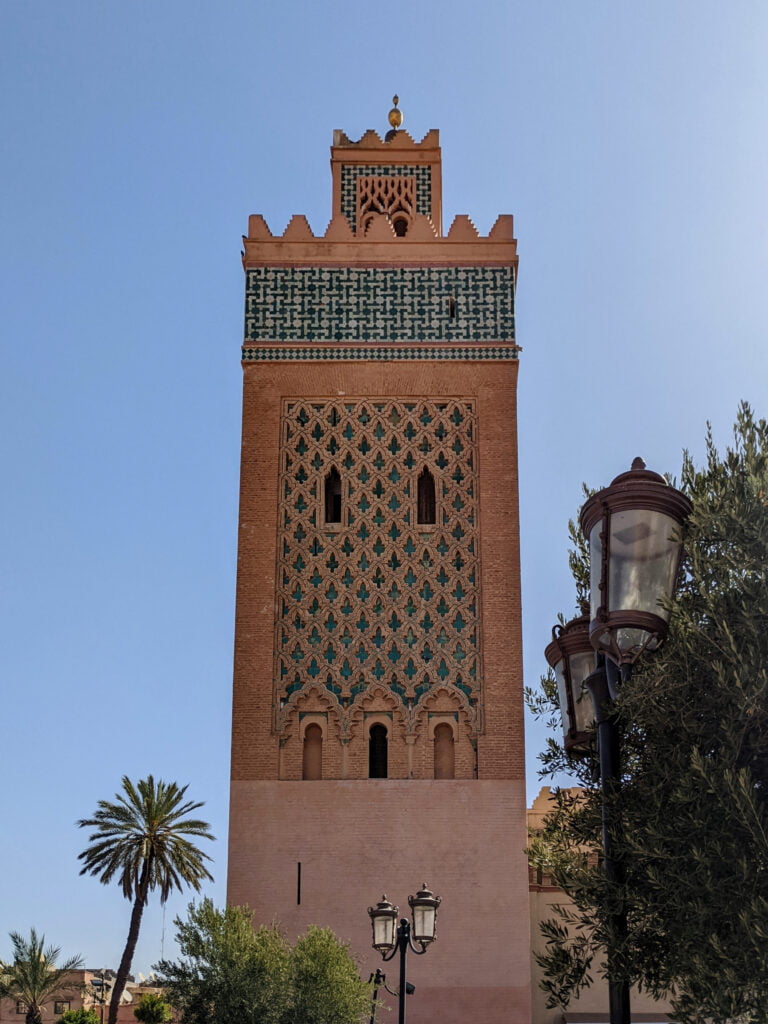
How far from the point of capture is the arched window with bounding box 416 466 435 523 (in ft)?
46.6

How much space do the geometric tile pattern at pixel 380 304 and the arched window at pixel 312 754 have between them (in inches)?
156

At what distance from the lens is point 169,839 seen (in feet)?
63.6

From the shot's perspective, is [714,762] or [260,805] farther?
[260,805]

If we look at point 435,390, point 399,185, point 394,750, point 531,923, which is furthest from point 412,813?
point 399,185

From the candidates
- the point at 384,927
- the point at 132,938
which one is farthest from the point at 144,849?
the point at 384,927

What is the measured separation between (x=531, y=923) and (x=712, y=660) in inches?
379

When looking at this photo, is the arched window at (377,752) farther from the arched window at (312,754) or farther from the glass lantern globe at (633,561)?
the glass lantern globe at (633,561)

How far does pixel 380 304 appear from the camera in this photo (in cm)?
1486

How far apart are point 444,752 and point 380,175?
6557 mm

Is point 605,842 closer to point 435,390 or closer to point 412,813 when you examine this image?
point 412,813

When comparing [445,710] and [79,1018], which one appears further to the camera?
[79,1018]

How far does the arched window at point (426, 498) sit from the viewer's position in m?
14.2

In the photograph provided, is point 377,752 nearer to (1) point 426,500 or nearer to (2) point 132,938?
(1) point 426,500

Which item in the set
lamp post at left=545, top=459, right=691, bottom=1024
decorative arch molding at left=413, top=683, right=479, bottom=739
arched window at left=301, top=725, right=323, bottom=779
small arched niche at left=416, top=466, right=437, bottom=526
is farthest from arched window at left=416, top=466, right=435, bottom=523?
lamp post at left=545, top=459, right=691, bottom=1024
